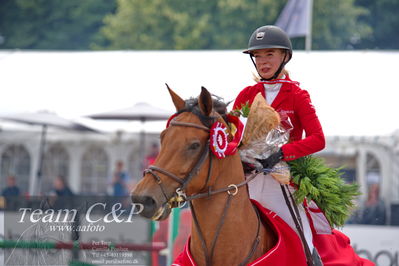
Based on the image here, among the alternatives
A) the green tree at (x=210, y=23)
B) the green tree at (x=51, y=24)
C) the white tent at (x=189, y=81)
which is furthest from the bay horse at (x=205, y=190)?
Answer: the green tree at (x=51, y=24)

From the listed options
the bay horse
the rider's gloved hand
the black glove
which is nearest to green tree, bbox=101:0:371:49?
the rider's gloved hand

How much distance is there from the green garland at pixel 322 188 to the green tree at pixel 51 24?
1206 inches

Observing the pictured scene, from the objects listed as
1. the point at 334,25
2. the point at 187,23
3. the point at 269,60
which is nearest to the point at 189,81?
the point at 269,60

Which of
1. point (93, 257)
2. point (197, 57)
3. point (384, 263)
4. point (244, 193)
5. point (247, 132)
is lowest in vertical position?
point (384, 263)

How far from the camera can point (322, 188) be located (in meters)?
5.08

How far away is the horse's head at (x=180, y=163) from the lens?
4.04m

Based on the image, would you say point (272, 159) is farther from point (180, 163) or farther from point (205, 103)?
point (180, 163)

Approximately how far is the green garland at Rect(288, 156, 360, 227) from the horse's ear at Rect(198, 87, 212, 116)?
104 centimetres

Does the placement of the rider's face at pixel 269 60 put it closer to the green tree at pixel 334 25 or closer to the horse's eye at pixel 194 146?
the horse's eye at pixel 194 146

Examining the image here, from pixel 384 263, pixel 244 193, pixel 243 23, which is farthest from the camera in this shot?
pixel 243 23

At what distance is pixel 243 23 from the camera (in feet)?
93.2

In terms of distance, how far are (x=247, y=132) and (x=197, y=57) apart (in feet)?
38.3

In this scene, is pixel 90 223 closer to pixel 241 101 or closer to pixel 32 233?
pixel 32 233

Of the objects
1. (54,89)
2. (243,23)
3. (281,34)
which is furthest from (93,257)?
(243,23)
